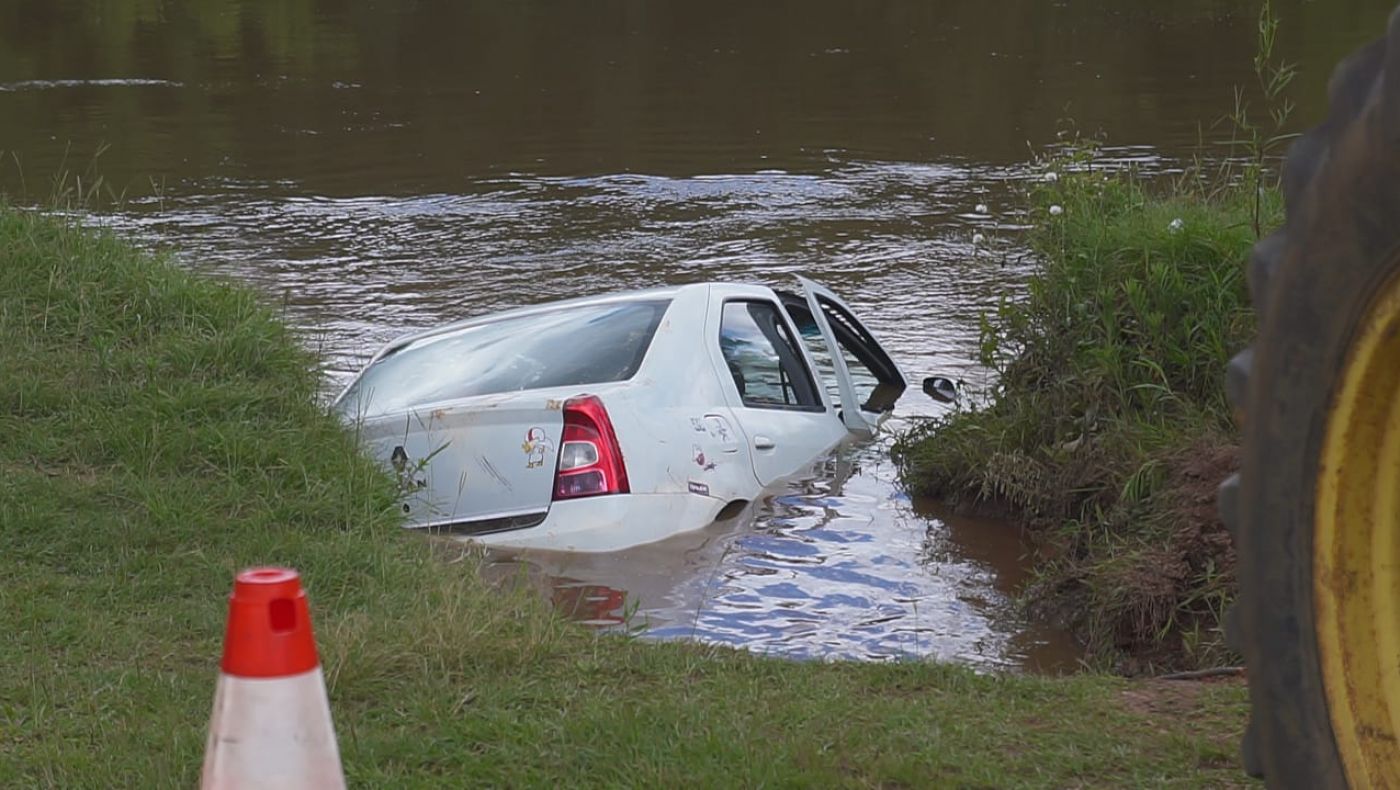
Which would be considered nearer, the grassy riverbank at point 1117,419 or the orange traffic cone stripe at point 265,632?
the orange traffic cone stripe at point 265,632

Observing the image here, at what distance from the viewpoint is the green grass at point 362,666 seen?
171 inches

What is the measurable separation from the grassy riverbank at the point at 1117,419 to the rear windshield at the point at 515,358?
1954mm

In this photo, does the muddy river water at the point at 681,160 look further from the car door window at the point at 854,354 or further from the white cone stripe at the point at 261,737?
the white cone stripe at the point at 261,737

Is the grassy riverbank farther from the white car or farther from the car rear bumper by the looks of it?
the car rear bumper

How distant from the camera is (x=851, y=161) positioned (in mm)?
21375

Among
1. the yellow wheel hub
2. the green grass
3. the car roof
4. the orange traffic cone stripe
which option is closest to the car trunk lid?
the green grass

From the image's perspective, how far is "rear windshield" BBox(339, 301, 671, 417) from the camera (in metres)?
7.83

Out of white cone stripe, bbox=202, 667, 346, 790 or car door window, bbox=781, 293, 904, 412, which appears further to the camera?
car door window, bbox=781, 293, 904, 412

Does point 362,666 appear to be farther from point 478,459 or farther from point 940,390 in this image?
point 940,390

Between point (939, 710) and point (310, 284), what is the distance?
1112 centimetres

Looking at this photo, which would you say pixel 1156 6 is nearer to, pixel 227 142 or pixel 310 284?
pixel 227 142

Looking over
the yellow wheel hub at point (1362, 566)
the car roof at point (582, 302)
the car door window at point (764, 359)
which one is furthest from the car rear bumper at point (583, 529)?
the yellow wheel hub at point (1362, 566)

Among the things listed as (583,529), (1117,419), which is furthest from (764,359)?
(583,529)

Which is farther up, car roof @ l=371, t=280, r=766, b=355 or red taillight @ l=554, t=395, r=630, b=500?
car roof @ l=371, t=280, r=766, b=355
